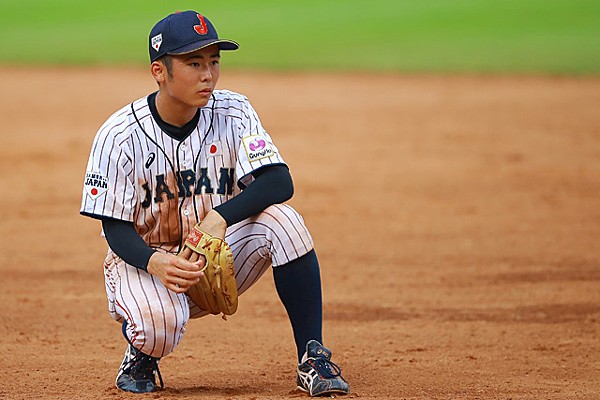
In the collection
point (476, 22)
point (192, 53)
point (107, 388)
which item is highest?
point (476, 22)

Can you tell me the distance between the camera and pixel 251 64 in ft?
58.1

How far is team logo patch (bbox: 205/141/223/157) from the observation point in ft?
12.7

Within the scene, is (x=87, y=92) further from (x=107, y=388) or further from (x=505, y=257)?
(x=107, y=388)

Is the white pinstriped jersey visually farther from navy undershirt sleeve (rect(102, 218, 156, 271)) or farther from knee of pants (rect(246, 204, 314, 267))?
knee of pants (rect(246, 204, 314, 267))

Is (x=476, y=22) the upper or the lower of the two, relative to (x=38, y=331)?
upper

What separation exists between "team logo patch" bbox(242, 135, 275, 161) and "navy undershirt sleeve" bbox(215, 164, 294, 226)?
0.16 feet

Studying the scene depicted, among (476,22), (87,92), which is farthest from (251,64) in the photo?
(476,22)

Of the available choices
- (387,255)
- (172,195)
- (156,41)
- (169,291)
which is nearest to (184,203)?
(172,195)

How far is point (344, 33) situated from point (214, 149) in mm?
17611

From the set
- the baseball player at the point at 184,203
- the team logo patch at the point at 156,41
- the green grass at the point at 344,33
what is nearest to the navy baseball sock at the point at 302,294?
the baseball player at the point at 184,203

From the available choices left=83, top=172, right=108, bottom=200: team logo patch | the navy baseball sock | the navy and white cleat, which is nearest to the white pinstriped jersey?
left=83, top=172, right=108, bottom=200: team logo patch

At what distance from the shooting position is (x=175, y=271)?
3.58m

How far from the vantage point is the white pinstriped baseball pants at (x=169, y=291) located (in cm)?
368

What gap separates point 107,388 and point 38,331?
114 cm
